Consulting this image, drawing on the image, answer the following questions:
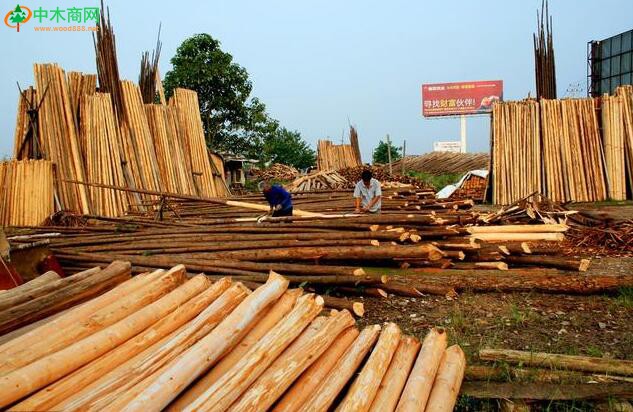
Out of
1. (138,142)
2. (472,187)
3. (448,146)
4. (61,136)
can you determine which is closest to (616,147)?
(472,187)

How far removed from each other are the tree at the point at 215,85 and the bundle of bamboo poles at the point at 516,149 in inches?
655

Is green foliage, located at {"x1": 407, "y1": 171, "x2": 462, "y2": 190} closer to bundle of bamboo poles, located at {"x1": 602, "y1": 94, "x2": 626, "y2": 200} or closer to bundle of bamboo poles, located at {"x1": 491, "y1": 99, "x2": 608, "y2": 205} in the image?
bundle of bamboo poles, located at {"x1": 491, "y1": 99, "x2": 608, "y2": 205}

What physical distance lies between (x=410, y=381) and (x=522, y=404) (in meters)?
0.70

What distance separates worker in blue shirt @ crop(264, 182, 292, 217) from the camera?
764 centimetres

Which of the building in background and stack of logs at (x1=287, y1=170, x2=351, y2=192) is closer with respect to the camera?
stack of logs at (x1=287, y1=170, x2=351, y2=192)

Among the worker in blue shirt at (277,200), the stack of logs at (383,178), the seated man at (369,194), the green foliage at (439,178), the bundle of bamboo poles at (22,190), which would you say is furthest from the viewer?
the green foliage at (439,178)

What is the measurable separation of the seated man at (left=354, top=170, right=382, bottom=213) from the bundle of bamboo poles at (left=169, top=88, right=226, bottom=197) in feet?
22.7

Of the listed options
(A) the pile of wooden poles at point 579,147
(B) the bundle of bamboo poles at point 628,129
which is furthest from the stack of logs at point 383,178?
(B) the bundle of bamboo poles at point 628,129

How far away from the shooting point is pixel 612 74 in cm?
2292

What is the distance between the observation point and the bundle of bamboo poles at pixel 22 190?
8836 mm

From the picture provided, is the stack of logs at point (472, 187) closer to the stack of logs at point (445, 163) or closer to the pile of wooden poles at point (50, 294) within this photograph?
the stack of logs at point (445, 163)

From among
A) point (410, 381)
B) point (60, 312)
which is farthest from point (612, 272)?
point (60, 312)

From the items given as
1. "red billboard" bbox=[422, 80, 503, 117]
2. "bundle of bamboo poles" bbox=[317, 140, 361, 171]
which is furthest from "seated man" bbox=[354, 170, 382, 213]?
"red billboard" bbox=[422, 80, 503, 117]

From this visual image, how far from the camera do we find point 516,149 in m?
11.7
